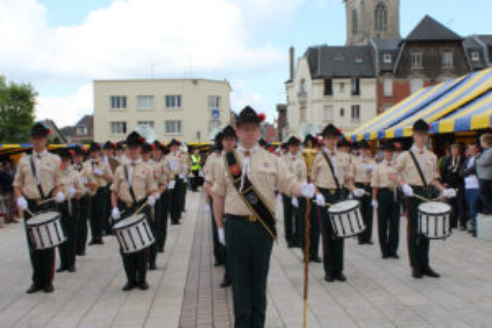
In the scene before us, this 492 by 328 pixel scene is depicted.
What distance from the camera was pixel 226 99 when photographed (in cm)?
6103

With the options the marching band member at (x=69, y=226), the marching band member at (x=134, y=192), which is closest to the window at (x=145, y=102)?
the marching band member at (x=69, y=226)

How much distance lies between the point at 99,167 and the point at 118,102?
50.1 m

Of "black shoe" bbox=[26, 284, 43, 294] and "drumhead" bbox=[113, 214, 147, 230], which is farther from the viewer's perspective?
"black shoe" bbox=[26, 284, 43, 294]

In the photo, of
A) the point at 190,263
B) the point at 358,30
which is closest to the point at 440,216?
the point at 190,263

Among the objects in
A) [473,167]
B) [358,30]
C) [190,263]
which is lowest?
[190,263]

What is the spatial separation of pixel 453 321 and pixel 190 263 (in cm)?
486

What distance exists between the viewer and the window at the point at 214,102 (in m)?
59.0

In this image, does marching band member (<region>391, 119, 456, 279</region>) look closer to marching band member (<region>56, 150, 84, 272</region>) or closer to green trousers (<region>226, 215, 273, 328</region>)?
green trousers (<region>226, 215, 273, 328</region>)

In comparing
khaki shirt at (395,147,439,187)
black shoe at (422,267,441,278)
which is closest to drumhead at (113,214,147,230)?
khaki shirt at (395,147,439,187)

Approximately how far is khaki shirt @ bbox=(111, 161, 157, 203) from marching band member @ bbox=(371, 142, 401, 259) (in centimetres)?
444

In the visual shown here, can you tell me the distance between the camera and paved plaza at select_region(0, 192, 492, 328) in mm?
5637

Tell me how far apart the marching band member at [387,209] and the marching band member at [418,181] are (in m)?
1.30

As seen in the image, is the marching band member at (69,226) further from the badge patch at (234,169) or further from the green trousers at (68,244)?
the badge patch at (234,169)

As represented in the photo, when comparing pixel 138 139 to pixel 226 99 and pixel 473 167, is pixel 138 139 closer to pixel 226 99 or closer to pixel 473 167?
pixel 473 167
